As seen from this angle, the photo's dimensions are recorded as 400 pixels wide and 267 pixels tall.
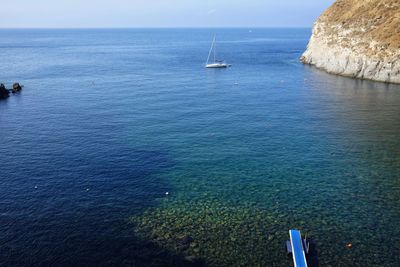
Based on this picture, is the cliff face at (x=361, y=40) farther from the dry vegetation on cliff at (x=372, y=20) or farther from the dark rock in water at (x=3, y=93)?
the dark rock in water at (x=3, y=93)

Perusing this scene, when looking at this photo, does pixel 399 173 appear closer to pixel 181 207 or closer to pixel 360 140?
pixel 360 140

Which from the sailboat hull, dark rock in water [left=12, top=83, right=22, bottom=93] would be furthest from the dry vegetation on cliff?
dark rock in water [left=12, top=83, right=22, bottom=93]

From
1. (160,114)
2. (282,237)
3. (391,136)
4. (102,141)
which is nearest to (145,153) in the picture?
(102,141)

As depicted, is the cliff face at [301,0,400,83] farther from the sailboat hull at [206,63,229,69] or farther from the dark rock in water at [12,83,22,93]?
the dark rock in water at [12,83,22,93]

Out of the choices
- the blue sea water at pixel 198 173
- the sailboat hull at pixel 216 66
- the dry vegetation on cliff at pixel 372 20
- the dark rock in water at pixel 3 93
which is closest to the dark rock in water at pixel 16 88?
the dark rock in water at pixel 3 93

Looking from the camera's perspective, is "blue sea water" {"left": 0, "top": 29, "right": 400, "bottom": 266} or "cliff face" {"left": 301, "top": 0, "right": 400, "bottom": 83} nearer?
"blue sea water" {"left": 0, "top": 29, "right": 400, "bottom": 266}

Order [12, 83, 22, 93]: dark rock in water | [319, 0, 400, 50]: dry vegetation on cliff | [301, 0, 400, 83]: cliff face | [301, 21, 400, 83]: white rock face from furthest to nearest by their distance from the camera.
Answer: [319, 0, 400, 50]: dry vegetation on cliff, [301, 0, 400, 83]: cliff face, [12, 83, 22, 93]: dark rock in water, [301, 21, 400, 83]: white rock face

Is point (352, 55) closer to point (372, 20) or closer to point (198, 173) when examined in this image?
point (372, 20)
